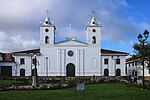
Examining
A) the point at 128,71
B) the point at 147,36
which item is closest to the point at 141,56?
the point at 147,36

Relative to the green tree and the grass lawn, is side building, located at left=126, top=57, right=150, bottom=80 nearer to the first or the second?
the green tree

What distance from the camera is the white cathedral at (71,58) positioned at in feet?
214

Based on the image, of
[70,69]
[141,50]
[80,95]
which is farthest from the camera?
[70,69]

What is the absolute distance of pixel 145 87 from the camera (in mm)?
27016

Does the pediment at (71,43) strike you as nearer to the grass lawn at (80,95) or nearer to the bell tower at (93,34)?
the bell tower at (93,34)

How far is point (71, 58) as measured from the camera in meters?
66.1

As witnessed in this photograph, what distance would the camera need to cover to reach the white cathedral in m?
65.4

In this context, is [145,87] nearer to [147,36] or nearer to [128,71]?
[147,36]

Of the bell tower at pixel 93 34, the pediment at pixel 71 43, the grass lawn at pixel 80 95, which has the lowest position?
the grass lawn at pixel 80 95

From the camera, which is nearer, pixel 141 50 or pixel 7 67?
pixel 141 50

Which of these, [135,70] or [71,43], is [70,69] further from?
[135,70]

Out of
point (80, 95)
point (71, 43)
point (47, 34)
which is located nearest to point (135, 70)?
point (71, 43)

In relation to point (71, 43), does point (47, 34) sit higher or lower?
higher

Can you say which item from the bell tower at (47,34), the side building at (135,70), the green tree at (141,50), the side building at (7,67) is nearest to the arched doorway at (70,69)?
the bell tower at (47,34)
